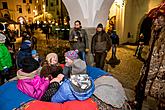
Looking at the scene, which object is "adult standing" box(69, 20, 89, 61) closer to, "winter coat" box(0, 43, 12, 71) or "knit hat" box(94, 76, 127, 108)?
"winter coat" box(0, 43, 12, 71)

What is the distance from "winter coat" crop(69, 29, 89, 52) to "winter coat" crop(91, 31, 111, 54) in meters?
0.28

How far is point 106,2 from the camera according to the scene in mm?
6207

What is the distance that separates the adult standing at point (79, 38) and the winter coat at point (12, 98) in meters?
2.73

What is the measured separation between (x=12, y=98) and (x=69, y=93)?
0.93 meters

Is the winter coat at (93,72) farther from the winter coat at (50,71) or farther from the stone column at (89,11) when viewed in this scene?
the stone column at (89,11)

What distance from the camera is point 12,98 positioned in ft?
9.41

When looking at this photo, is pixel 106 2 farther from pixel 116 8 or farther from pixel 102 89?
pixel 116 8

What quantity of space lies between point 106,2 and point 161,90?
4039 mm

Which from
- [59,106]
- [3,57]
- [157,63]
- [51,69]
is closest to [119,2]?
[3,57]

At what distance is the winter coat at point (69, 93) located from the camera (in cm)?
245

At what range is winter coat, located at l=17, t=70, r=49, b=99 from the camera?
279 centimetres

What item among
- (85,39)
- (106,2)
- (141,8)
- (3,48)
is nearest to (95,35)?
(85,39)

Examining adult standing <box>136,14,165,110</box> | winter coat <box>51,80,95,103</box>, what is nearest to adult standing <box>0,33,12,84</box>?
winter coat <box>51,80,95,103</box>

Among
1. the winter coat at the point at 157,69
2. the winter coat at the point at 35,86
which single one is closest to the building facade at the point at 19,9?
the winter coat at the point at 35,86
